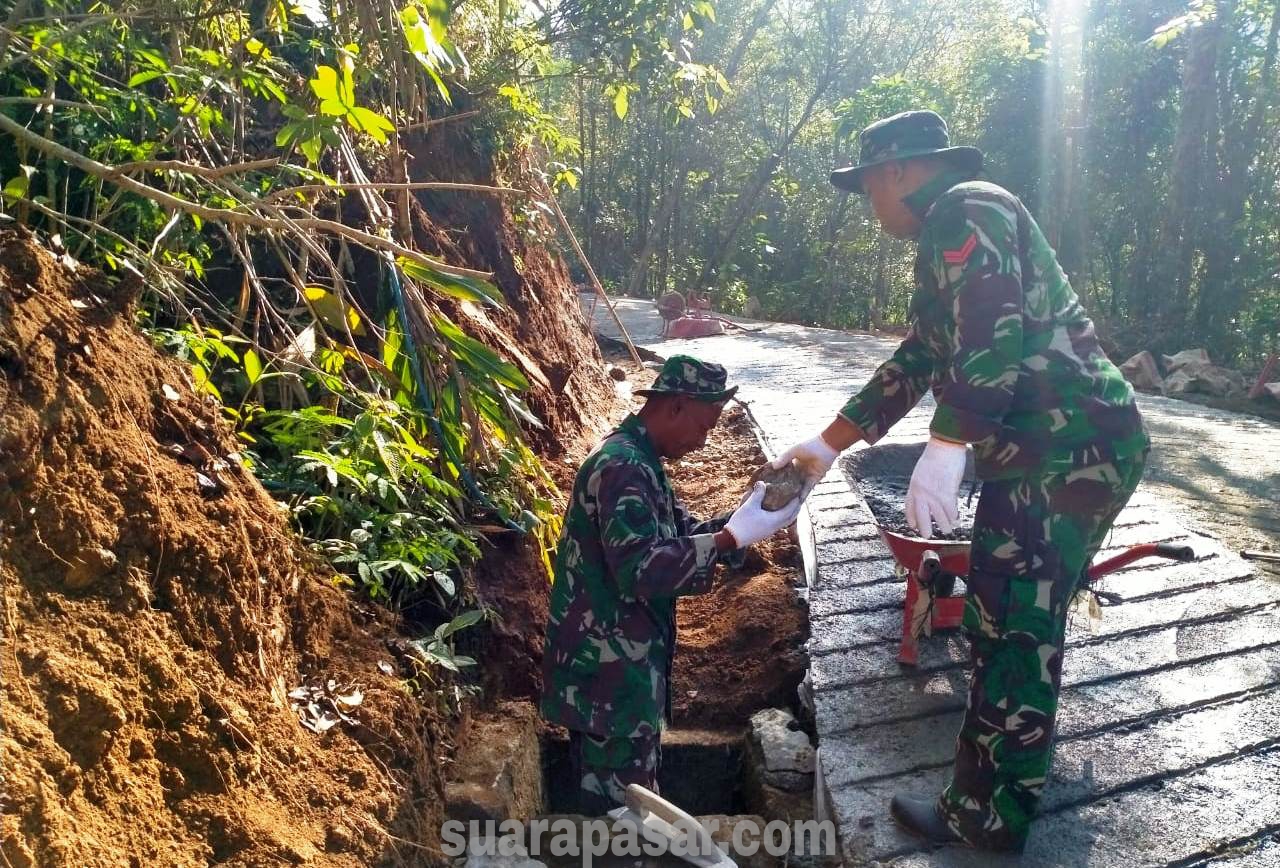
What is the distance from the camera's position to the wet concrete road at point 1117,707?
2.40 m

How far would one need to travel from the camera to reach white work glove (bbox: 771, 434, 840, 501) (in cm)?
285

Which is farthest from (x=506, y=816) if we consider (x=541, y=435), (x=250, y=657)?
(x=541, y=435)

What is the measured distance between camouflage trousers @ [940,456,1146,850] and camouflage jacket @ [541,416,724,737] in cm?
76

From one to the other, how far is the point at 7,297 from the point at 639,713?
1.99m

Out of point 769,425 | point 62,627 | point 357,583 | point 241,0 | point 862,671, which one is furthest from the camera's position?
point 769,425

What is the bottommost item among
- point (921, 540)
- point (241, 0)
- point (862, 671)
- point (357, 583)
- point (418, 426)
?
point (862, 671)

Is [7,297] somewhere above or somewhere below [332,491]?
above

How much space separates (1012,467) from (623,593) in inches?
44.1

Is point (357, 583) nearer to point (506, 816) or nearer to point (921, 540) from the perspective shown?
point (506, 816)

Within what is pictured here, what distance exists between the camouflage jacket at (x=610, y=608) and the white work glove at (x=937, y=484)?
58 centimetres

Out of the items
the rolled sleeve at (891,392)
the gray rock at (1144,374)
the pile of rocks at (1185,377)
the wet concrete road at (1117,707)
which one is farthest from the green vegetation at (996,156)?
the rolled sleeve at (891,392)

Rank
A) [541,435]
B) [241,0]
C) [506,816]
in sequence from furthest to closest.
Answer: [541,435] → [241,0] → [506,816]

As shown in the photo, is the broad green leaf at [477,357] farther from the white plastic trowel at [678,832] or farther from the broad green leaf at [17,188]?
the white plastic trowel at [678,832]

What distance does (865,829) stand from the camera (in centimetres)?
249
